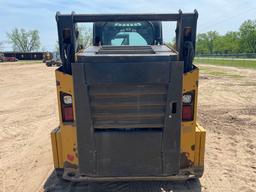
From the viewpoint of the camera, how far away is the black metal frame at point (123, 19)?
9.93ft

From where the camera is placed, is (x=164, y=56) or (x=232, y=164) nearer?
(x=164, y=56)

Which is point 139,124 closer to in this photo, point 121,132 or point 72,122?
point 121,132

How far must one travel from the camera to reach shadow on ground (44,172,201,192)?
3.70 meters

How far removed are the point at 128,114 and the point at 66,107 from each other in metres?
0.76

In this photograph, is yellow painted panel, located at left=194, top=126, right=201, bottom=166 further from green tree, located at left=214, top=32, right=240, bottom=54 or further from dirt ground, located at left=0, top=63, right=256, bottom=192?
green tree, located at left=214, top=32, right=240, bottom=54

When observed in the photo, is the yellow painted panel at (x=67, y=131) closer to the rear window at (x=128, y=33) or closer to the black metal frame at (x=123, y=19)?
the black metal frame at (x=123, y=19)

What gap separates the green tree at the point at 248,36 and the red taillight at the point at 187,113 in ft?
233

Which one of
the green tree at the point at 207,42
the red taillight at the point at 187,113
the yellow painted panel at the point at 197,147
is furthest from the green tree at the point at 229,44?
the red taillight at the point at 187,113

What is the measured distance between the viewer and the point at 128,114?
2.88 m

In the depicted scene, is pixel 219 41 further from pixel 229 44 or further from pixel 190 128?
pixel 190 128

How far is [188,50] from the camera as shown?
3.11 m

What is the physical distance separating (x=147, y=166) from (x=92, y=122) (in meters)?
0.78

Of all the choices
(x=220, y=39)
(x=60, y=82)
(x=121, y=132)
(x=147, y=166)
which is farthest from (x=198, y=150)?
(x=220, y=39)

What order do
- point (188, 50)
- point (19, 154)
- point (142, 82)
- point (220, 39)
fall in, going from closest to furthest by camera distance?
point (142, 82)
point (188, 50)
point (19, 154)
point (220, 39)
